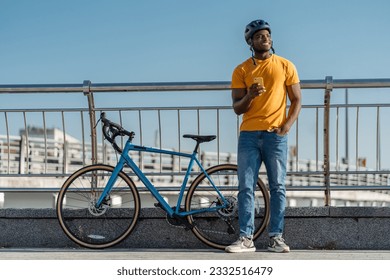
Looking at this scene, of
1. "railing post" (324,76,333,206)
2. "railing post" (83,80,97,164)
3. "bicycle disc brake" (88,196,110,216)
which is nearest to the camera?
"bicycle disc brake" (88,196,110,216)

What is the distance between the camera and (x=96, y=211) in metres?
8.05

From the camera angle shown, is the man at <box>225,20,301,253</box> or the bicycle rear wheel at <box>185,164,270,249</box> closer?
the man at <box>225,20,301,253</box>

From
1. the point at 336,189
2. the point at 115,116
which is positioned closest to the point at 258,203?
the point at 336,189

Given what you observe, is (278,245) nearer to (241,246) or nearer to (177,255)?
(241,246)

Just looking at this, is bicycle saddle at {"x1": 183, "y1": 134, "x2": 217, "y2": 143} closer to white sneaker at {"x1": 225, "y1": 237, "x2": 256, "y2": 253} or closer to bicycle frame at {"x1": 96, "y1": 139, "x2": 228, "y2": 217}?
bicycle frame at {"x1": 96, "y1": 139, "x2": 228, "y2": 217}

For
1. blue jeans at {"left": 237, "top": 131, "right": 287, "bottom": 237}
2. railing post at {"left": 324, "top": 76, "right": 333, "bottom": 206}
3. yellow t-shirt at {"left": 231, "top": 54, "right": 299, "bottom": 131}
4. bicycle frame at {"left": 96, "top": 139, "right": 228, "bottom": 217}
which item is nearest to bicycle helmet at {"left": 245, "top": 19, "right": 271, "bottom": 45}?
yellow t-shirt at {"left": 231, "top": 54, "right": 299, "bottom": 131}

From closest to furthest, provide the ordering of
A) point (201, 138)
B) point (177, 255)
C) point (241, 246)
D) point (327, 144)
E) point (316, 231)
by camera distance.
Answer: point (177, 255), point (241, 246), point (201, 138), point (316, 231), point (327, 144)

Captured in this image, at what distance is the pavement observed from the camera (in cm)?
694

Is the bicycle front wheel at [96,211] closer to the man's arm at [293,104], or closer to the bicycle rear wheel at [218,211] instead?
the bicycle rear wheel at [218,211]

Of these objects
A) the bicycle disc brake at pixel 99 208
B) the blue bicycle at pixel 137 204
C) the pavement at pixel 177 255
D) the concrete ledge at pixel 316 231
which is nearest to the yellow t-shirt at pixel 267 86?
the blue bicycle at pixel 137 204

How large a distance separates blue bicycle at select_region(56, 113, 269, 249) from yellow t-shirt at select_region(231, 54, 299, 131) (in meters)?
0.63

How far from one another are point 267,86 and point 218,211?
138 centimetres

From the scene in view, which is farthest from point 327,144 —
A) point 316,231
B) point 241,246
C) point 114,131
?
point 114,131
